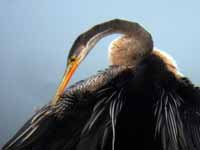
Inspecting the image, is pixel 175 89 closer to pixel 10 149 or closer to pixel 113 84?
pixel 113 84

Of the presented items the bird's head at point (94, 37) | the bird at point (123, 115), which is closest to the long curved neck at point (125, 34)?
the bird's head at point (94, 37)

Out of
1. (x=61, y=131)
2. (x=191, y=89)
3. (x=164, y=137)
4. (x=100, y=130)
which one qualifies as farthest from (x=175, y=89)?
(x=61, y=131)

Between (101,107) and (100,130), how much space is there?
0.16 meters

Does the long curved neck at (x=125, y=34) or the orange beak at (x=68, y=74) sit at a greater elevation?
the long curved neck at (x=125, y=34)

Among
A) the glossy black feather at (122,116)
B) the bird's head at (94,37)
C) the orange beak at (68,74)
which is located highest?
the bird's head at (94,37)

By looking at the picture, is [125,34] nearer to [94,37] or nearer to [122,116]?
[94,37]

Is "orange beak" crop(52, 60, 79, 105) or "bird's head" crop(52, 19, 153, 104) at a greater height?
"bird's head" crop(52, 19, 153, 104)

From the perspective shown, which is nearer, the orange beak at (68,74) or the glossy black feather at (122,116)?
the glossy black feather at (122,116)

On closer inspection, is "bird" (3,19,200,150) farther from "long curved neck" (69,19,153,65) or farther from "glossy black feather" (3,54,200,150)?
"long curved neck" (69,19,153,65)

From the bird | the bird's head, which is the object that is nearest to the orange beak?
the bird's head

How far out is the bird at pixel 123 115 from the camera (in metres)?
4.03

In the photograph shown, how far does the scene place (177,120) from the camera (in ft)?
13.3

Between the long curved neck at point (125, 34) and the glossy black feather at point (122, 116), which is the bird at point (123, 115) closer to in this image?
the glossy black feather at point (122, 116)

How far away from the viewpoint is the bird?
4031mm
